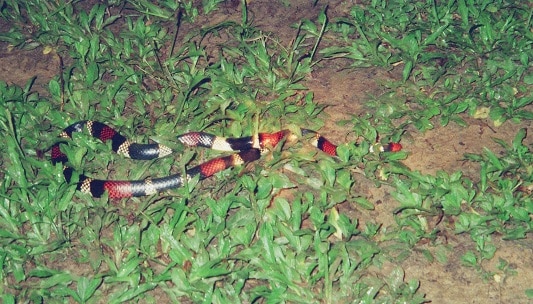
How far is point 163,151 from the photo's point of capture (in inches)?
169

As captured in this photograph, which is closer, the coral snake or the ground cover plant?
the ground cover plant

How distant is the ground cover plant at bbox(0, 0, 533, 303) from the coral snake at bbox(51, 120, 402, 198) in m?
0.09

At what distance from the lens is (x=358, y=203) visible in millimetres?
3832

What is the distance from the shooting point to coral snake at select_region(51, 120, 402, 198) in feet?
13.1

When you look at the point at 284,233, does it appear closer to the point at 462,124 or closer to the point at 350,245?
the point at 350,245

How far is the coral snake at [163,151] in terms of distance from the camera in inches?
157

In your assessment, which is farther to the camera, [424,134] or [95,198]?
[424,134]

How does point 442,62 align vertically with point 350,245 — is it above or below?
above

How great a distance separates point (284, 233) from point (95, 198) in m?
1.49

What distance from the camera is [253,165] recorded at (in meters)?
4.20

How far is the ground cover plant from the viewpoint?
345 centimetres

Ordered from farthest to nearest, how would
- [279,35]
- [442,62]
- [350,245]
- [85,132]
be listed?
[279,35] < [442,62] < [85,132] < [350,245]

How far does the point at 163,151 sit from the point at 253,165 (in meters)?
0.74

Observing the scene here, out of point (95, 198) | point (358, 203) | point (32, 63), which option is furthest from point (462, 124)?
point (32, 63)
